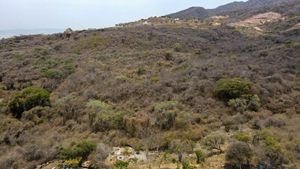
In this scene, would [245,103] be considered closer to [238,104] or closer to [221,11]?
[238,104]

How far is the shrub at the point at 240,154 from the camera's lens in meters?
10.1

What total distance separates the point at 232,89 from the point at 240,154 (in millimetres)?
6763

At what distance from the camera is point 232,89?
54.0 feet

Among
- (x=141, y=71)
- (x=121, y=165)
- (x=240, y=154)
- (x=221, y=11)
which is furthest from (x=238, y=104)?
(x=221, y=11)

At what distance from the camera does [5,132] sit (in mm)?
15484

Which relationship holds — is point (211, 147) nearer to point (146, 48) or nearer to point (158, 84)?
point (158, 84)

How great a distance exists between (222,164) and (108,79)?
13845 mm

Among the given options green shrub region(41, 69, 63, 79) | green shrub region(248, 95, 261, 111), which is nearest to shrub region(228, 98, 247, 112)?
green shrub region(248, 95, 261, 111)

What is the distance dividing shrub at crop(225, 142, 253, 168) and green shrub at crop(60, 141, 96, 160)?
4684 mm

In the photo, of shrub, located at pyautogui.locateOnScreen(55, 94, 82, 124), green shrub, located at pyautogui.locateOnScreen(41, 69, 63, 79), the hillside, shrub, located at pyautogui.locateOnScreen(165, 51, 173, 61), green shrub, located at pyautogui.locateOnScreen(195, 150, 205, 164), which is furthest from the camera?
shrub, located at pyautogui.locateOnScreen(165, 51, 173, 61)

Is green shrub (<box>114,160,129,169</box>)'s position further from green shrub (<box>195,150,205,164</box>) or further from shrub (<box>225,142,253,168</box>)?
shrub (<box>225,142,253,168</box>)

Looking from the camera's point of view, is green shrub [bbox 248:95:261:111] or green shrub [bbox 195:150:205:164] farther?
green shrub [bbox 248:95:261:111]

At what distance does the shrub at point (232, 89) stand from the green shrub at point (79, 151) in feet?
25.4

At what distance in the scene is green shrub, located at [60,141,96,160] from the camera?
11336mm
